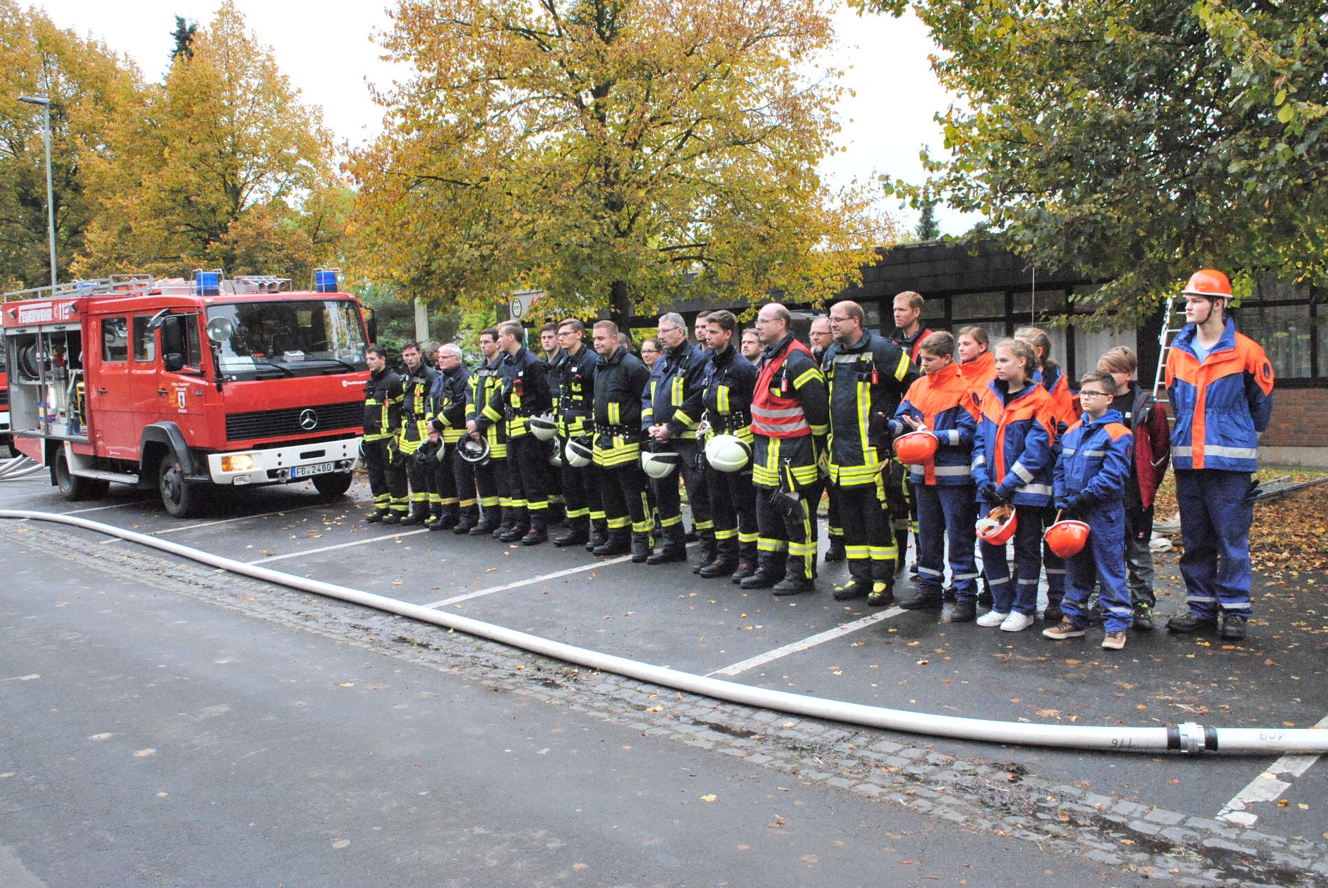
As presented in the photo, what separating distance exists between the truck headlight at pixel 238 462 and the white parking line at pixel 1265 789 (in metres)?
11.0

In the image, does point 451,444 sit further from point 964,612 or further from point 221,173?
point 221,173

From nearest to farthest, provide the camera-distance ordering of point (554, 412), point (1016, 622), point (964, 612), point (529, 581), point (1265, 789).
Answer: point (1265, 789) < point (1016, 622) < point (964, 612) < point (529, 581) < point (554, 412)

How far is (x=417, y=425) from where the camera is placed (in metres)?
11.4

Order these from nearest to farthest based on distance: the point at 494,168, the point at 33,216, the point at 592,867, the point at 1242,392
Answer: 1. the point at 592,867
2. the point at 1242,392
3. the point at 494,168
4. the point at 33,216

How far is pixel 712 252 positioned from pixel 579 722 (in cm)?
997

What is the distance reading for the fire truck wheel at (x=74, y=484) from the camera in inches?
621

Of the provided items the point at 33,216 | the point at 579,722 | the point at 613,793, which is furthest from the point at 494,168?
the point at 33,216

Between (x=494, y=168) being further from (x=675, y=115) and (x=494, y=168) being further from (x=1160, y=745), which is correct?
(x=1160, y=745)

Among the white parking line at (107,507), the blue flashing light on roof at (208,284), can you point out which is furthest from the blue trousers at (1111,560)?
the white parking line at (107,507)

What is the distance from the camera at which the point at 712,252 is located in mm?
14586

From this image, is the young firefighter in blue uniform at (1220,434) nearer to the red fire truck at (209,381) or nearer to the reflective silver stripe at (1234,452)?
the reflective silver stripe at (1234,452)

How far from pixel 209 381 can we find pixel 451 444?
3305 mm

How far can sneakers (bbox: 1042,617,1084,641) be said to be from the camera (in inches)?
254

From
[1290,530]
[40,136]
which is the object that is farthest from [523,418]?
[40,136]
